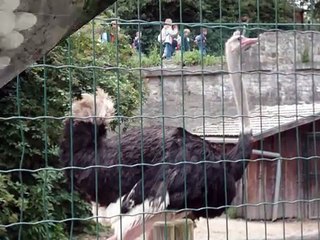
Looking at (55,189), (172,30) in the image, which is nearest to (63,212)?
(55,189)

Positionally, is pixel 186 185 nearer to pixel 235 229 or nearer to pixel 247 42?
pixel 247 42

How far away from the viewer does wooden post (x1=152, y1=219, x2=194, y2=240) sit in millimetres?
2551

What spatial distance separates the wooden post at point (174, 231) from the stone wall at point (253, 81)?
0.36 m

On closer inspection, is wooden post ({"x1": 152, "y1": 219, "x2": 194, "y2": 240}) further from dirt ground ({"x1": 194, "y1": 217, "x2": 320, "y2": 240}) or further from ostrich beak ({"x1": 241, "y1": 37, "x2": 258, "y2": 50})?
dirt ground ({"x1": 194, "y1": 217, "x2": 320, "y2": 240})

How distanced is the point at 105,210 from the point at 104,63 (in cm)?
109

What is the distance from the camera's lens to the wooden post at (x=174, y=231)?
2.55 meters

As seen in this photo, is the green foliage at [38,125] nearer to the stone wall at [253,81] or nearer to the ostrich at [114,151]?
the stone wall at [253,81]

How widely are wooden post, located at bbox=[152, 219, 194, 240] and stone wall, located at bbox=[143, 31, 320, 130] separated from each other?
1.17ft

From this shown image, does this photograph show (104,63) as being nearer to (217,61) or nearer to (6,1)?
(217,61)

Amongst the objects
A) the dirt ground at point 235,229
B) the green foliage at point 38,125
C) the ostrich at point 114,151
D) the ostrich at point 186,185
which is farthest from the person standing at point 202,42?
the dirt ground at point 235,229

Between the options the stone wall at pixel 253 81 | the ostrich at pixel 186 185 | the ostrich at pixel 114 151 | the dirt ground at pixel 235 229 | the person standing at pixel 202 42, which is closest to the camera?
the person standing at pixel 202 42

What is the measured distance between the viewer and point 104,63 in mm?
4535

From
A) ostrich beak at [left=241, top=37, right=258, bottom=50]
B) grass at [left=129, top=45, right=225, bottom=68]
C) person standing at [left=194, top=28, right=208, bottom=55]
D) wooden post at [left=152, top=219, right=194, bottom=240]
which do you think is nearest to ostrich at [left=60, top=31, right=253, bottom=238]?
ostrich beak at [left=241, top=37, right=258, bottom=50]

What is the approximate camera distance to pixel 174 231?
2.57 m
